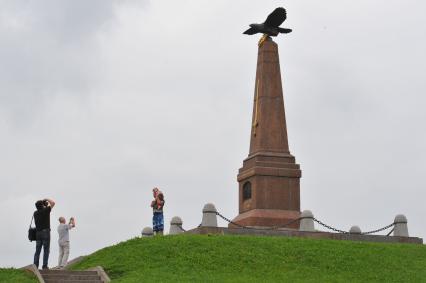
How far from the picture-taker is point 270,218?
29.7 metres

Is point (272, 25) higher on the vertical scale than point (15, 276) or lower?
higher

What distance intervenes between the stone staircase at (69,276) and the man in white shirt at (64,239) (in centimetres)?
Result: 141

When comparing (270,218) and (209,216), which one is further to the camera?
(270,218)

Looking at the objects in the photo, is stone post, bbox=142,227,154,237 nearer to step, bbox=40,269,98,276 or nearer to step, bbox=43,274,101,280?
step, bbox=40,269,98,276

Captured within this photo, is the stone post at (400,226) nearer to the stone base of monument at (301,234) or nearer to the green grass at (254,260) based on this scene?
the stone base of monument at (301,234)

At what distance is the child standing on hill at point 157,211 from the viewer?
89.2 ft

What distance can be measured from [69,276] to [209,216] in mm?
7268

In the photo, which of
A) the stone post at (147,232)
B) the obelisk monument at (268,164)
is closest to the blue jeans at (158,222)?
the stone post at (147,232)

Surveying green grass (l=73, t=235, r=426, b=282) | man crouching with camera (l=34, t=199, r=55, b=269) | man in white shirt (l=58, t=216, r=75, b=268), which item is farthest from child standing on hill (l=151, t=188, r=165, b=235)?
man crouching with camera (l=34, t=199, r=55, b=269)

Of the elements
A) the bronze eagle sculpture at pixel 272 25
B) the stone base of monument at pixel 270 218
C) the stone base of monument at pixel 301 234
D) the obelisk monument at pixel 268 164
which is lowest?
the stone base of monument at pixel 301 234

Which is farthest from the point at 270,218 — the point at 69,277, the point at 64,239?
the point at 69,277

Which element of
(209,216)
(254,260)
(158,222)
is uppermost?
(209,216)

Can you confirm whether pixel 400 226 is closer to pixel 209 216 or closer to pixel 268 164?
pixel 268 164

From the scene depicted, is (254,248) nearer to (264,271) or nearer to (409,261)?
(264,271)
